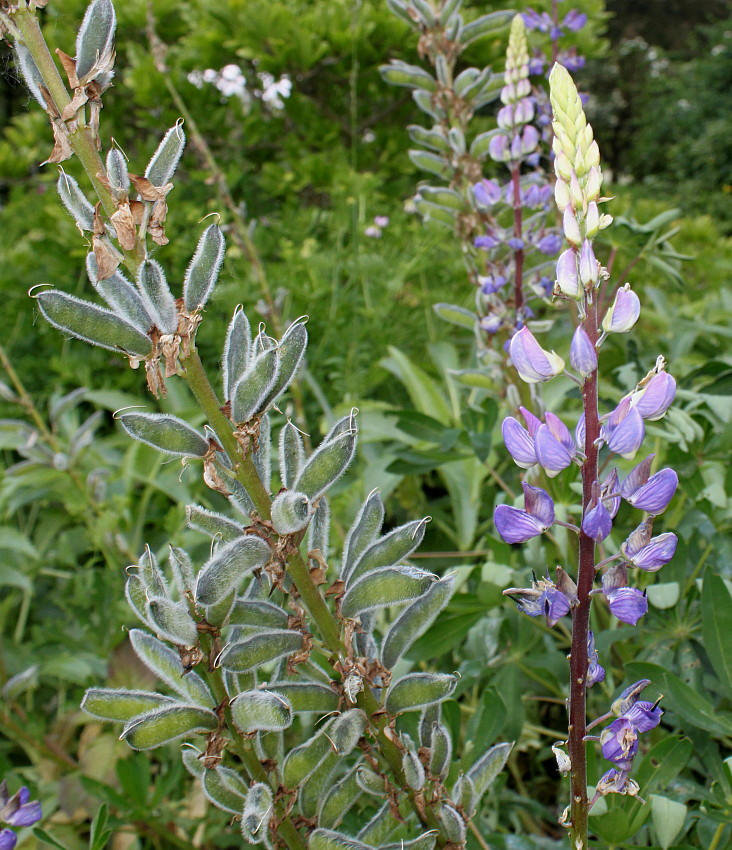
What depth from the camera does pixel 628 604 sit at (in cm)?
63

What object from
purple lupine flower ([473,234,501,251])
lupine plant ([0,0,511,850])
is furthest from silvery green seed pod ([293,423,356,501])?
purple lupine flower ([473,234,501,251])

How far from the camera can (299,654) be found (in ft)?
2.37

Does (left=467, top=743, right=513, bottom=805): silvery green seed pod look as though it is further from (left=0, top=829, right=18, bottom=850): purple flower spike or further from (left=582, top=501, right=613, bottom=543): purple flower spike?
(left=0, top=829, right=18, bottom=850): purple flower spike

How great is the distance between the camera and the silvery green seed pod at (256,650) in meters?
0.69

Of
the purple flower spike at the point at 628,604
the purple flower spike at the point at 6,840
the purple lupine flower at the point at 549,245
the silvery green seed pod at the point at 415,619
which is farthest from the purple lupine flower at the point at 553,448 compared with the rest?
the purple lupine flower at the point at 549,245

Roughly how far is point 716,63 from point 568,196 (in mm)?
13472

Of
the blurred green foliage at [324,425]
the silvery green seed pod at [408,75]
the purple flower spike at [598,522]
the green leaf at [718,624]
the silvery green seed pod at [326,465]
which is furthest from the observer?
the silvery green seed pod at [408,75]

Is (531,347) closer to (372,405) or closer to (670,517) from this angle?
(670,517)

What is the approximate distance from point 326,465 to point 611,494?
0.83ft

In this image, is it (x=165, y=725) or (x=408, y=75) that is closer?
(x=165, y=725)

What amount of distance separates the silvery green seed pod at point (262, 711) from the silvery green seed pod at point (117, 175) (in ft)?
1.45

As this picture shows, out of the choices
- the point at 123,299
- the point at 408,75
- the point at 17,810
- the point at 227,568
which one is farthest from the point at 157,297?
the point at 408,75

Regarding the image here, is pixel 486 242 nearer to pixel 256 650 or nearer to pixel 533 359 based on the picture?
pixel 533 359

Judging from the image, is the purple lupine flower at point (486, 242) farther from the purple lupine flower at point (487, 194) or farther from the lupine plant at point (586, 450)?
the lupine plant at point (586, 450)
